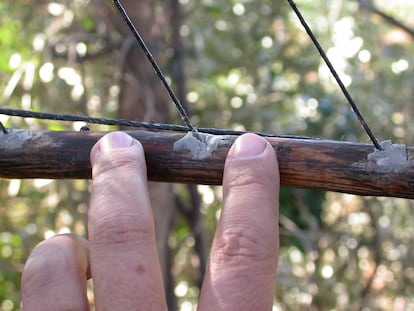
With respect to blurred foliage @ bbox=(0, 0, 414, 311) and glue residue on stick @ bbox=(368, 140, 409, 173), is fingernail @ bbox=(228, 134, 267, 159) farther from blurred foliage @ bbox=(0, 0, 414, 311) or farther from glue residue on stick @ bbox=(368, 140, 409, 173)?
blurred foliage @ bbox=(0, 0, 414, 311)

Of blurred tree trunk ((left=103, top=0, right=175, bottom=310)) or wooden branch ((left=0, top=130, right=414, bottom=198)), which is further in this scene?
blurred tree trunk ((left=103, top=0, right=175, bottom=310))

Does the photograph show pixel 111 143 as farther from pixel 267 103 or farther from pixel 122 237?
pixel 267 103

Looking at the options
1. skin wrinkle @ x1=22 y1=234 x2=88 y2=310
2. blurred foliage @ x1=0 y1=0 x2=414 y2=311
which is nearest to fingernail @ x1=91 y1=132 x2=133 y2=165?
skin wrinkle @ x1=22 y1=234 x2=88 y2=310

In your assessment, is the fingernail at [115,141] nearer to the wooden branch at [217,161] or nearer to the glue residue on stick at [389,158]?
the wooden branch at [217,161]

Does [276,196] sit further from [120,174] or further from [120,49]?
[120,49]

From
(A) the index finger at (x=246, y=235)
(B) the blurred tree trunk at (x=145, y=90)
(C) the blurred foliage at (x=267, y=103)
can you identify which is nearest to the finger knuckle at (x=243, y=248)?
(A) the index finger at (x=246, y=235)

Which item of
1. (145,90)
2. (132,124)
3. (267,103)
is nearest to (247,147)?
(132,124)
